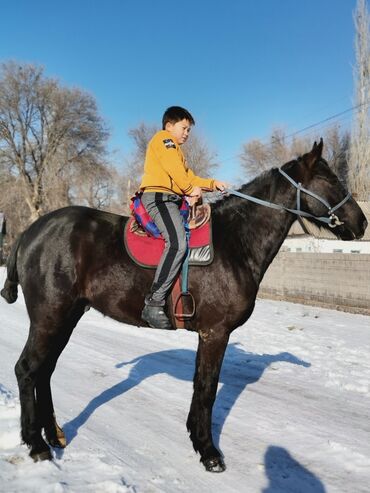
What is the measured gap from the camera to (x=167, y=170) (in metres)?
3.88

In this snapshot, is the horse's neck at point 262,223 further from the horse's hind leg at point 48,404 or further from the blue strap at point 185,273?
the horse's hind leg at point 48,404

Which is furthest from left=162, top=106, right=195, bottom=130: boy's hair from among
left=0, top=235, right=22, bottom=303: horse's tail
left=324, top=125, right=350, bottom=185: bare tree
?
left=324, top=125, right=350, bottom=185: bare tree

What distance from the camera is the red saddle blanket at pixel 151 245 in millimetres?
3918

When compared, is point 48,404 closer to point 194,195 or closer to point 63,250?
point 63,250

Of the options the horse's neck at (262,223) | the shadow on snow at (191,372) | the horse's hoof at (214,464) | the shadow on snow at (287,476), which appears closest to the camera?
the shadow on snow at (287,476)

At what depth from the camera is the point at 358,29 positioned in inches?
1067

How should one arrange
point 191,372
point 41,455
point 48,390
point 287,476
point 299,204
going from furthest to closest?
point 191,372 → point 299,204 → point 48,390 → point 41,455 → point 287,476

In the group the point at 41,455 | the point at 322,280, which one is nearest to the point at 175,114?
the point at 41,455

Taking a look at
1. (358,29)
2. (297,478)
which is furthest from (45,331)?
(358,29)

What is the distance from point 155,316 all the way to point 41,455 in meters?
1.50

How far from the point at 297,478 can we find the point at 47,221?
321 centimetres

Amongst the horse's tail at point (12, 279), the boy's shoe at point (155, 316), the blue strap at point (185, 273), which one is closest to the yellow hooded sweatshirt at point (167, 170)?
the blue strap at point (185, 273)

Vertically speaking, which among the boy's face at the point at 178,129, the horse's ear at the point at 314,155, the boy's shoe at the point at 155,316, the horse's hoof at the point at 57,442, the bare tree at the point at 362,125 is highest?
the bare tree at the point at 362,125

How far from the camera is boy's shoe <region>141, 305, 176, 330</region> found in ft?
12.5
